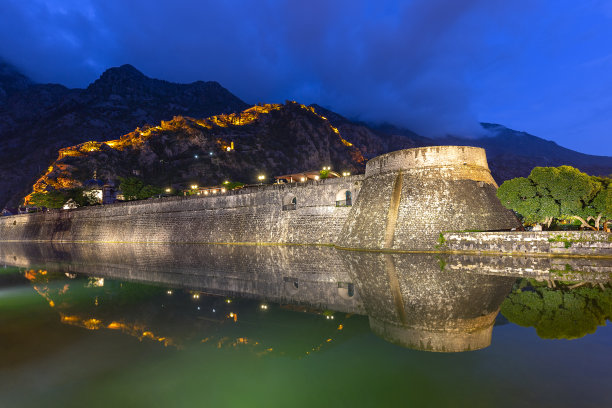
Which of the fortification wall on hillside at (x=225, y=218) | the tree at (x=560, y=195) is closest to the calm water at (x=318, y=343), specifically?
the tree at (x=560, y=195)

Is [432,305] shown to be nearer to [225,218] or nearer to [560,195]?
[560,195]

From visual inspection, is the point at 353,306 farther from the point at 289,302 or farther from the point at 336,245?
the point at 336,245

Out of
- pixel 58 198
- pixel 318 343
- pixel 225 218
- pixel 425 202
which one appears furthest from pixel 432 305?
pixel 58 198

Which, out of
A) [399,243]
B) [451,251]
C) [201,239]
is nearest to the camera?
[451,251]

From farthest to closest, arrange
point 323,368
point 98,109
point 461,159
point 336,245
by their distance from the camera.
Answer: point 98,109 < point 336,245 < point 461,159 < point 323,368

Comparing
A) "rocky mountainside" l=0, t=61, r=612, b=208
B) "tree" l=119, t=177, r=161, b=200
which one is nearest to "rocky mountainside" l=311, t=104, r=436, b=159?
"rocky mountainside" l=0, t=61, r=612, b=208

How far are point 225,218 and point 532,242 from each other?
27.4 m

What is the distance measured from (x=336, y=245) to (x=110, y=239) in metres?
33.4

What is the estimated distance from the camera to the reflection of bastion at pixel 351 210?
71.4ft

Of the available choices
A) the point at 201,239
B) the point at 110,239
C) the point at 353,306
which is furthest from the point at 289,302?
the point at 110,239

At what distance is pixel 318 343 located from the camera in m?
6.48

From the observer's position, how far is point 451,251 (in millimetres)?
19859

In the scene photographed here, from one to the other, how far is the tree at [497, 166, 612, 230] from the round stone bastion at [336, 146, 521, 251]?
173 cm

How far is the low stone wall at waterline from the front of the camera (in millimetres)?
16812
